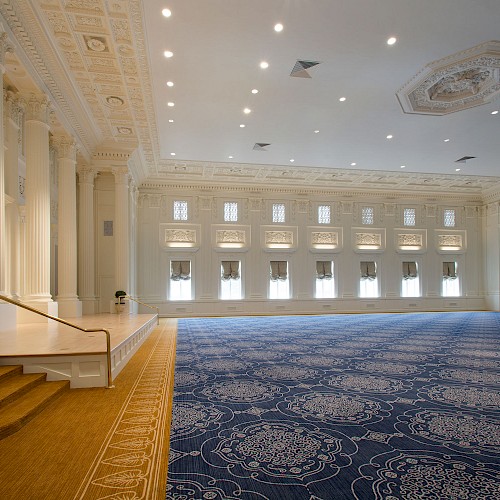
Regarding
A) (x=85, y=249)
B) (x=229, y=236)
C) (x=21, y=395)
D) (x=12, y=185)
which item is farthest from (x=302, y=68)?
(x=229, y=236)

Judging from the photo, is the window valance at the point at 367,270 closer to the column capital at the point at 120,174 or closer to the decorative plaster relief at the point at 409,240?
the decorative plaster relief at the point at 409,240

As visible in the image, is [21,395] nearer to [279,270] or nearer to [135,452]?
[135,452]

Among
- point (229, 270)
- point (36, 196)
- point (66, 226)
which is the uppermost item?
point (36, 196)

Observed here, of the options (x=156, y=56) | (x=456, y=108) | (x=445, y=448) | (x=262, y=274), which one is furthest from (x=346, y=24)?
(x=262, y=274)

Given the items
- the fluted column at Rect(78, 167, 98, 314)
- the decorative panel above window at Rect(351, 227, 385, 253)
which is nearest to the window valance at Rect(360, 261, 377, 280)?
the decorative panel above window at Rect(351, 227, 385, 253)

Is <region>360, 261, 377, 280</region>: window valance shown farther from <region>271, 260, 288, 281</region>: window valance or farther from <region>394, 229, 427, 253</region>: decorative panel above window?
<region>271, 260, 288, 281</region>: window valance

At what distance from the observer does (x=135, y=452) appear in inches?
109

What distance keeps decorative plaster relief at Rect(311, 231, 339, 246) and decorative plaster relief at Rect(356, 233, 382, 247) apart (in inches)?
45.1

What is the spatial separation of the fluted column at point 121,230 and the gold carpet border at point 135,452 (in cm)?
921

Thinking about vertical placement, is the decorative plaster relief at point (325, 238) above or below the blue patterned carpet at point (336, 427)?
above

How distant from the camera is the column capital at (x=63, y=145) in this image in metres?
10.9

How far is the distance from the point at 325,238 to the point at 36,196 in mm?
13309

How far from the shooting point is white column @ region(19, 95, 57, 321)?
865 cm

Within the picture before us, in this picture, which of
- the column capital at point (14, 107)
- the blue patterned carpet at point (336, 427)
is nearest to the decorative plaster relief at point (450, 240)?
the blue patterned carpet at point (336, 427)
